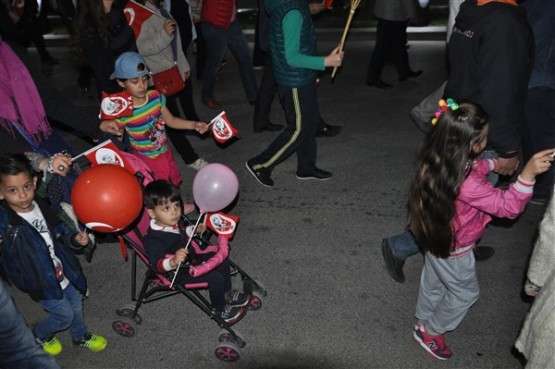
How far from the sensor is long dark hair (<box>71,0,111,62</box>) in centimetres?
452

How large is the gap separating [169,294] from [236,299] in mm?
483

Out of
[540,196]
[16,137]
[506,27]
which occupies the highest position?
[506,27]

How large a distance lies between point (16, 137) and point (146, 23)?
1904 mm

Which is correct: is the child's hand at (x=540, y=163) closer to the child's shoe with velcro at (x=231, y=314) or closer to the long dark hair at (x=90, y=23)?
the child's shoe with velcro at (x=231, y=314)

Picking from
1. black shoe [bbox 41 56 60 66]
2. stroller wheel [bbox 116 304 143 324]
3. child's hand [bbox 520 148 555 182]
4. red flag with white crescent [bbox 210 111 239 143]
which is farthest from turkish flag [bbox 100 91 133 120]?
black shoe [bbox 41 56 60 66]

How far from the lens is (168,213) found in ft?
11.1

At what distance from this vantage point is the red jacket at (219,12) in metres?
6.66

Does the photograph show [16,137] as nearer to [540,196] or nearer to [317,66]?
[317,66]

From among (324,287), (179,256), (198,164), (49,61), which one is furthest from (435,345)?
(49,61)

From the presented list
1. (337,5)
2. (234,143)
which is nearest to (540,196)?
(234,143)

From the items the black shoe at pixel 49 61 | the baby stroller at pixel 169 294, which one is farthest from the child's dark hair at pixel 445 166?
the black shoe at pixel 49 61

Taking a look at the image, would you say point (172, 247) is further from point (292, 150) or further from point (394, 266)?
point (292, 150)

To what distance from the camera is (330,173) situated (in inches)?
221

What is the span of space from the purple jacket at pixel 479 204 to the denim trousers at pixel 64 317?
239 cm
